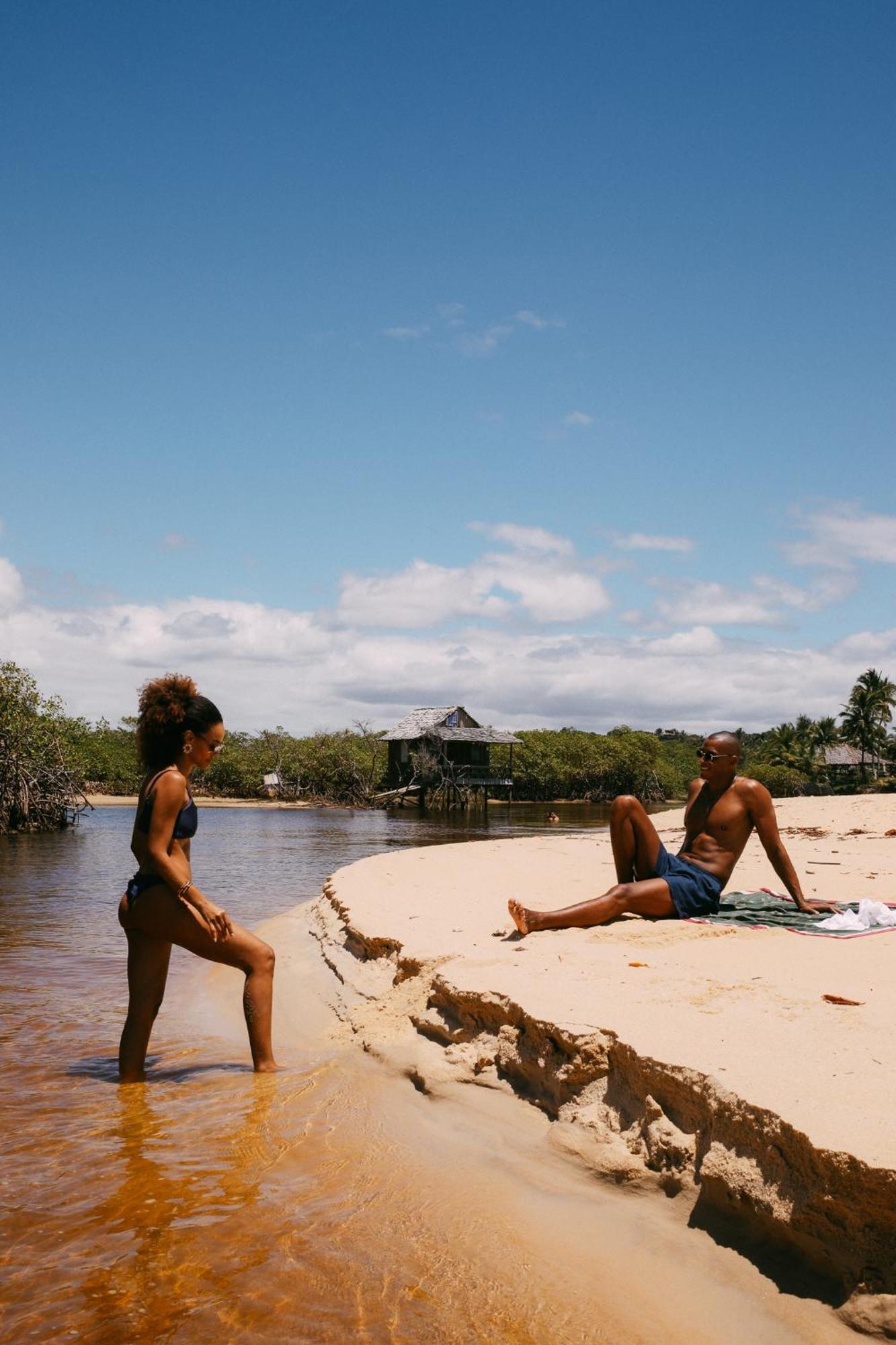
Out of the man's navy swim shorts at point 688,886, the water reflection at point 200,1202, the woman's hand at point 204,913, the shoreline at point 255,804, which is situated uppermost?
the woman's hand at point 204,913

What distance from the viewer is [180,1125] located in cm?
382

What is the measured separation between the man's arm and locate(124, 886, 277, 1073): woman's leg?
3.42 meters

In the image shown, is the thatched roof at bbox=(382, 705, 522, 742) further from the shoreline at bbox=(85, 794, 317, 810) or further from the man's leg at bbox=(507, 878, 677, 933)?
the man's leg at bbox=(507, 878, 677, 933)

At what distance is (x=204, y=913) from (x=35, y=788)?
85.8 feet

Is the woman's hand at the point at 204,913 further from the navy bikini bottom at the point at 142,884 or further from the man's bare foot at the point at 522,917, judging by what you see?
the man's bare foot at the point at 522,917

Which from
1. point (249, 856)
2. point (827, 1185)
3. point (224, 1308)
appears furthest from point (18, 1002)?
point (249, 856)

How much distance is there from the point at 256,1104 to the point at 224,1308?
63.0 inches

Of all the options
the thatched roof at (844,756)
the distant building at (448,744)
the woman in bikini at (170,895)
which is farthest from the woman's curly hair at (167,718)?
the thatched roof at (844,756)

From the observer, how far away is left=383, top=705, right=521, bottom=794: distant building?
50.5 metres

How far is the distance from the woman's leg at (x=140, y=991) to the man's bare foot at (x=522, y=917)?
7.41ft

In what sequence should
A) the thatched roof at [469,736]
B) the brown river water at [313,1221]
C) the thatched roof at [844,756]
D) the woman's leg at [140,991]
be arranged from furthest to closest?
the thatched roof at [844,756]
the thatched roof at [469,736]
the woman's leg at [140,991]
the brown river water at [313,1221]

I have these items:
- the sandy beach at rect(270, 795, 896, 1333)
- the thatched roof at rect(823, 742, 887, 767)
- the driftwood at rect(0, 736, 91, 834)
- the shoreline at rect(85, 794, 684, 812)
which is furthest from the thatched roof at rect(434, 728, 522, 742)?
the sandy beach at rect(270, 795, 896, 1333)

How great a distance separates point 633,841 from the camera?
6312mm

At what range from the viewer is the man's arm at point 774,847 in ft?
20.4
